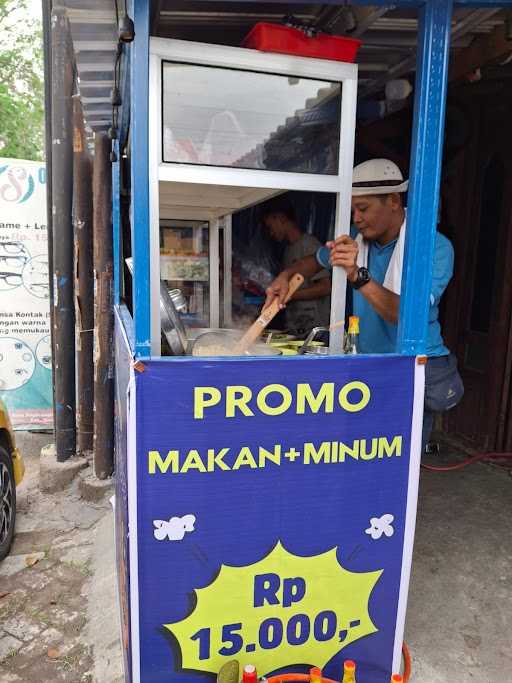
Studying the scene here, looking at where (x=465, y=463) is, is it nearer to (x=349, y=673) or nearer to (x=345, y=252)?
(x=349, y=673)

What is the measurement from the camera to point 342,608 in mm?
1939

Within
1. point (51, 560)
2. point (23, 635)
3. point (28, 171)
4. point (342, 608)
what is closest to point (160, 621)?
point (342, 608)

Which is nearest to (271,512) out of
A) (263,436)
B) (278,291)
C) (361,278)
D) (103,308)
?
(263,436)

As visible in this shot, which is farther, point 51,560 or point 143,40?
point 51,560

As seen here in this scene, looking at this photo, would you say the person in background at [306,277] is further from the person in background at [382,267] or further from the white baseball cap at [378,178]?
the white baseball cap at [378,178]

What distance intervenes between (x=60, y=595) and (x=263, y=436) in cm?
200

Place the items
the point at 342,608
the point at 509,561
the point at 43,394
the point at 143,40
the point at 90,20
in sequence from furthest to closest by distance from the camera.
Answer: the point at 43,394 → the point at 509,561 → the point at 90,20 → the point at 342,608 → the point at 143,40

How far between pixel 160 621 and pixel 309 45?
2.08 m

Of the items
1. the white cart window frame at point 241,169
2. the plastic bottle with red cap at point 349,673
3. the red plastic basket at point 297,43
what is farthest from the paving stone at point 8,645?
the red plastic basket at point 297,43

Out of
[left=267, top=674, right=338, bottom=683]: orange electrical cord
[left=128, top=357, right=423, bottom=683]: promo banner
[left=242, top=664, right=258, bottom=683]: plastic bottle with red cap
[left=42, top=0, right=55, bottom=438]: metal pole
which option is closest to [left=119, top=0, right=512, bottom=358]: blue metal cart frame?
[left=128, top=357, right=423, bottom=683]: promo banner

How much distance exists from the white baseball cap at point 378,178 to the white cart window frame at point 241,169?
34 centimetres

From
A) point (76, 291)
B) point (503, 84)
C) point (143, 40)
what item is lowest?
point (76, 291)

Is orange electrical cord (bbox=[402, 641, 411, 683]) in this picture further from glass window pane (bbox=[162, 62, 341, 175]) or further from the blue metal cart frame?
glass window pane (bbox=[162, 62, 341, 175])

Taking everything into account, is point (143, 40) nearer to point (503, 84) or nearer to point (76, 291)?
point (76, 291)
